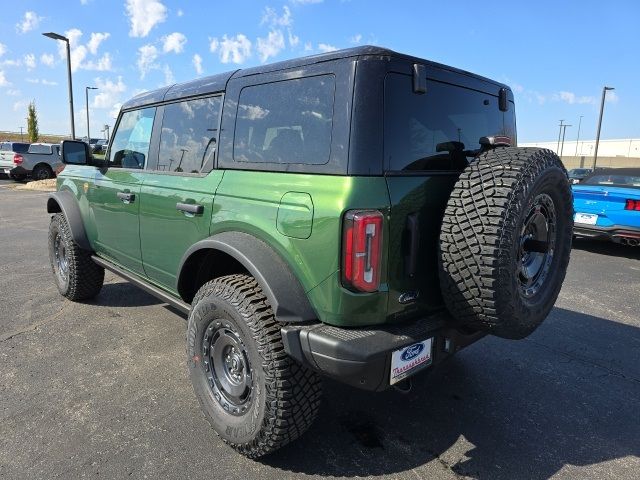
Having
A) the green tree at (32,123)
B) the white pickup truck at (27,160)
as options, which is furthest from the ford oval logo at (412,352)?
the green tree at (32,123)

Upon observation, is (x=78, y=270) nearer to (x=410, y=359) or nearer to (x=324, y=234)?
(x=324, y=234)

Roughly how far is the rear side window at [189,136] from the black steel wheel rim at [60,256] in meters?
2.18

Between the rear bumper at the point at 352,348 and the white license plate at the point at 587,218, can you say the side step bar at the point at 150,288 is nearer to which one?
the rear bumper at the point at 352,348

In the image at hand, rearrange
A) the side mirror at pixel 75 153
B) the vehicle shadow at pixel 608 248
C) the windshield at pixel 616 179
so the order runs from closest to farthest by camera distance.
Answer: the side mirror at pixel 75 153 < the windshield at pixel 616 179 < the vehicle shadow at pixel 608 248

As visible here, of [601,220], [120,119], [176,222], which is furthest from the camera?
[601,220]

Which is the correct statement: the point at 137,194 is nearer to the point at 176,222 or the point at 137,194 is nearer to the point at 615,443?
the point at 176,222

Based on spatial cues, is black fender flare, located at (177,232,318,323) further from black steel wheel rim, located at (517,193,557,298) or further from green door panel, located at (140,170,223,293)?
black steel wheel rim, located at (517,193,557,298)

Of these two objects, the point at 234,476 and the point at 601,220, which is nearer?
the point at 234,476

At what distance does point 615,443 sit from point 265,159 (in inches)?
100

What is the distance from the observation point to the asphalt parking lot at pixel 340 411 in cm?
238

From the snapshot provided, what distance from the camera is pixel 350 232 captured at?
199 cm

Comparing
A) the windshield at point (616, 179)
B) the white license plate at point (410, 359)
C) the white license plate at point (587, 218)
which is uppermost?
the windshield at point (616, 179)

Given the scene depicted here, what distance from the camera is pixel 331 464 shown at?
2389mm

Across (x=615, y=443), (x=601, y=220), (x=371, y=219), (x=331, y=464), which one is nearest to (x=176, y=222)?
(x=371, y=219)
